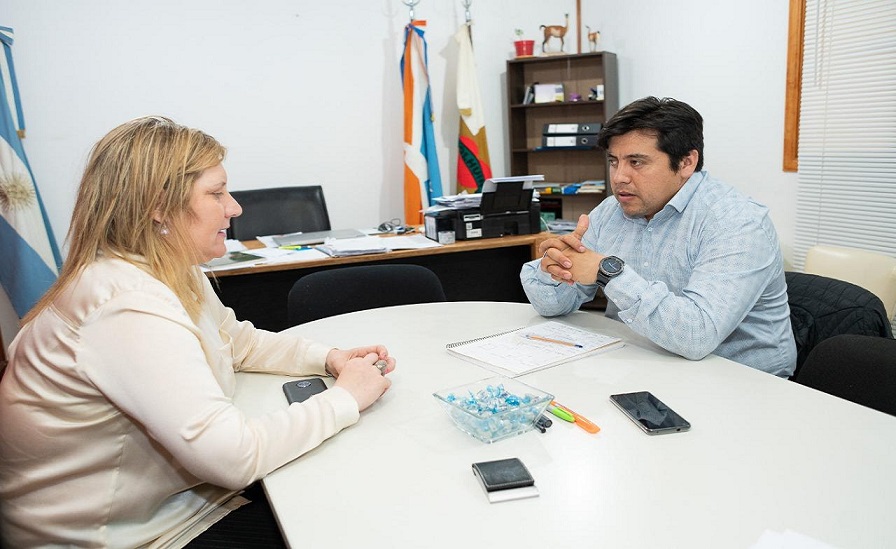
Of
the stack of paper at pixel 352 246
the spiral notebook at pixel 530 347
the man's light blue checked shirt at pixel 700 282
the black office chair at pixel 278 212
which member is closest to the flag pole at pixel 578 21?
the black office chair at pixel 278 212

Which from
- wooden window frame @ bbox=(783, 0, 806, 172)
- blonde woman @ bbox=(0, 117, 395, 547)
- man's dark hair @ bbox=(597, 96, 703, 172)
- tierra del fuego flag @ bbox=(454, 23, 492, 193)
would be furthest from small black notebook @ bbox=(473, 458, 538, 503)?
tierra del fuego flag @ bbox=(454, 23, 492, 193)

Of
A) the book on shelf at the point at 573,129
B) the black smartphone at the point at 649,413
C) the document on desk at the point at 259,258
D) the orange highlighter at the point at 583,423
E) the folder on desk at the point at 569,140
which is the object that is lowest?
the orange highlighter at the point at 583,423

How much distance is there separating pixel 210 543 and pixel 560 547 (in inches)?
27.1

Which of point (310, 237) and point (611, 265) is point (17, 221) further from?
point (611, 265)

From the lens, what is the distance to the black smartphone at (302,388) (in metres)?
1.42

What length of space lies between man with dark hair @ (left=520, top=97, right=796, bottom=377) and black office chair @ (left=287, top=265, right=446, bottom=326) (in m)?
0.49

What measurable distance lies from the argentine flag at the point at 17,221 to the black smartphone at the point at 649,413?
3.56 m

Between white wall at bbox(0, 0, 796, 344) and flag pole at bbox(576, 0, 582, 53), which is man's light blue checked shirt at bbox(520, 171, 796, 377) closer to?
white wall at bbox(0, 0, 796, 344)

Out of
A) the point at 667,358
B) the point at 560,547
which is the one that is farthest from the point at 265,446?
the point at 667,358

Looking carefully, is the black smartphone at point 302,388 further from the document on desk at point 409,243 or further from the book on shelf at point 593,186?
the book on shelf at point 593,186

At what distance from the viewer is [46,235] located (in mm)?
3941

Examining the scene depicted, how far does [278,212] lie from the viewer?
3.93 metres

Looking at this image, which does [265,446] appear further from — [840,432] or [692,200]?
[692,200]

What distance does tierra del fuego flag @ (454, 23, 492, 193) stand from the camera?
4.86 metres
